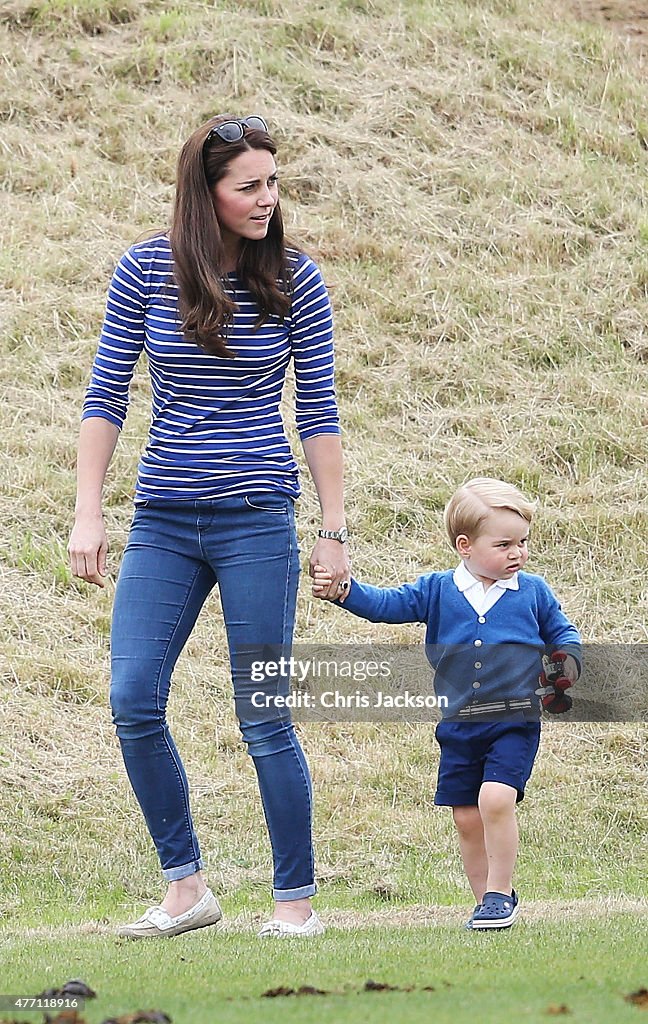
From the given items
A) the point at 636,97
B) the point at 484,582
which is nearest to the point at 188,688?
the point at 484,582

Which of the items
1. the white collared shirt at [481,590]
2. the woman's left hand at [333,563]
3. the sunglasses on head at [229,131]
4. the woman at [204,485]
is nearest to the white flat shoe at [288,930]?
the woman at [204,485]

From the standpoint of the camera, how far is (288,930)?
417 centimetres

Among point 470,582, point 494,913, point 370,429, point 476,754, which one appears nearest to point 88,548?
point 470,582

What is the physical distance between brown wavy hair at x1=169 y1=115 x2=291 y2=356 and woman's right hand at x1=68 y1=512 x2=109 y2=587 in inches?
23.7

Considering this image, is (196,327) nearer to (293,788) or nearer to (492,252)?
(293,788)

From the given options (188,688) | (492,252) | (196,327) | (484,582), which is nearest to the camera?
(196,327)

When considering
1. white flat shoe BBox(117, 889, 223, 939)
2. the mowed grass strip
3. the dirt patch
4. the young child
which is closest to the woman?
white flat shoe BBox(117, 889, 223, 939)

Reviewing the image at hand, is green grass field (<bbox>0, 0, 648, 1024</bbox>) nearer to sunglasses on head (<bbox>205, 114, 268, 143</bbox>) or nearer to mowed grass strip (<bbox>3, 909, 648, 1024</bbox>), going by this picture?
mowed grass strip (<bbox>3, 909, 648, 1024</bbox>)

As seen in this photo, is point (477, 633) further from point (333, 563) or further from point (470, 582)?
point (333, 563)

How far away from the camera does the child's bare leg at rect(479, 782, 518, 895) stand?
433 cm

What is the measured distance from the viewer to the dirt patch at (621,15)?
14.1 m

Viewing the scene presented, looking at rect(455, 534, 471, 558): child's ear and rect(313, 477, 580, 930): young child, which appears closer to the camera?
rect(313, 477, 580, 930): young child

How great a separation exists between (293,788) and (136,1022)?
1.45 meters

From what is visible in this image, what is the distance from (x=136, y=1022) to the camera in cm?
278
